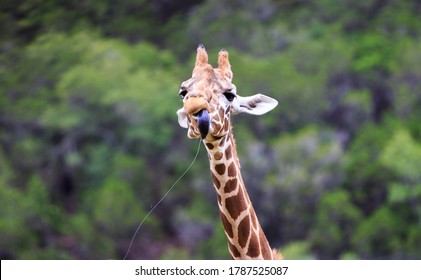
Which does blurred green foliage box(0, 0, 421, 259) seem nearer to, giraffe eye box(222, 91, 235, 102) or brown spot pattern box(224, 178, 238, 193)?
brown spot pattern box(224, 178, 238, 193)

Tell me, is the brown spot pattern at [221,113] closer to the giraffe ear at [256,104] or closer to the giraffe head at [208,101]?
the giraffe head at [208,101]

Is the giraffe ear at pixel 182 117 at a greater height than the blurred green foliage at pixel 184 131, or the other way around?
the blurred green foliage at pixel 184 131

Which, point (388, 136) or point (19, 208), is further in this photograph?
point (388, 136)

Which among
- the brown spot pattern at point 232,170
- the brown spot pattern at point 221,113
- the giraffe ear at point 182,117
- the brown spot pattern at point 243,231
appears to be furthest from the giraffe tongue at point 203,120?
the brown spot pattern at point 243,231

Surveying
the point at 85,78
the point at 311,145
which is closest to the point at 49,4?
the point at 85,78

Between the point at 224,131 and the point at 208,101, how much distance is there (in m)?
0.16

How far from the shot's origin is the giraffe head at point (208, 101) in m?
4.34

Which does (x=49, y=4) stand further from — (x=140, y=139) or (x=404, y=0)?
(x=404, y=0)

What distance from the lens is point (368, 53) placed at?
94.5ft

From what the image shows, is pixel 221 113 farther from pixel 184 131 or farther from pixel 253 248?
pixel 184 131

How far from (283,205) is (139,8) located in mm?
7571

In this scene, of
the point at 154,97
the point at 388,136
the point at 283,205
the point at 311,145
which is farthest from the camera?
the point at 154,97

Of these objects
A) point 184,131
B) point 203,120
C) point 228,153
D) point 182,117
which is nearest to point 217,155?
point 228,153

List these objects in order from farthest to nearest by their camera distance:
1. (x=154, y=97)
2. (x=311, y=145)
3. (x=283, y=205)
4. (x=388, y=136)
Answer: (x=154, y=97)
(x=388, y=136)
(x=311, y=145)
(x=283, y=205)
